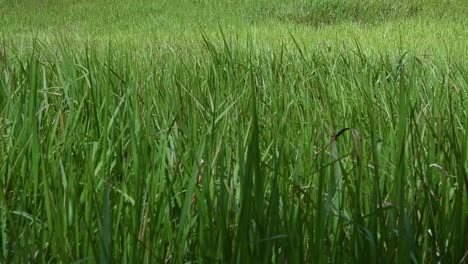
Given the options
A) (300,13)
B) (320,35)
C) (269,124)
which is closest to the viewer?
(269,124)

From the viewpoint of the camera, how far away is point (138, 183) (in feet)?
2.19

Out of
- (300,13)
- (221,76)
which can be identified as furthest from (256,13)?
(221,76)

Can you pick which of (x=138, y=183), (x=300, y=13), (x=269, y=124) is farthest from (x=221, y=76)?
(x=300, y=13)

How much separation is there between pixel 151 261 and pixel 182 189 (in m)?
A: 0.20

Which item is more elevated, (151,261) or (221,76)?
(221,76)

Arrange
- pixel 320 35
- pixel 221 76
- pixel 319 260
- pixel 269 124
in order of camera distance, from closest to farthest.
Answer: pixel 319 260
pixel 269 124
pixel 221 76
pixel 320 35

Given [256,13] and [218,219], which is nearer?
[218,219]

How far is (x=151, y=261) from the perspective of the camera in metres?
0.63

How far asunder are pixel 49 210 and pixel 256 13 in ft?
18.8

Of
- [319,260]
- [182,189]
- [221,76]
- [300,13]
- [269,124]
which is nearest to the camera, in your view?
[319,260]

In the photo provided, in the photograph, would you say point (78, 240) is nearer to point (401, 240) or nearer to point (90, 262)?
point (90, 262)

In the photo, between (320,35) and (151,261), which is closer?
(151,261)

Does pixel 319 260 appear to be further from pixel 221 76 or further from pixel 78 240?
pixel 221 76

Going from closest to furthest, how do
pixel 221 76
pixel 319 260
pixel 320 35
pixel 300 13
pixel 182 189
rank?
1. pixel 319 260
2. pixel 182 189
3. pixel 221 76
4. pixel 320 35
5. pixel 300 13
